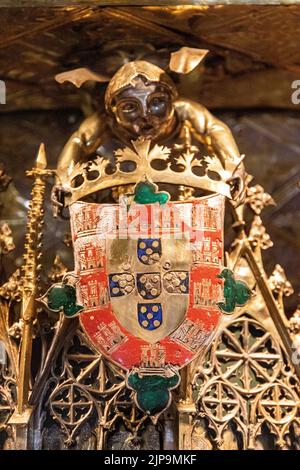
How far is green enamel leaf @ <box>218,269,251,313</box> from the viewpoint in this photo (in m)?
3.14

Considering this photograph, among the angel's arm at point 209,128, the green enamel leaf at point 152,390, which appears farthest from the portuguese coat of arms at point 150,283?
the angel's arm at point 209,128

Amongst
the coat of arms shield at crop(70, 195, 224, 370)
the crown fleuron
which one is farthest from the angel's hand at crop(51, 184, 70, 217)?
the coat of arms shield at crop(70, 195, 224, 370)

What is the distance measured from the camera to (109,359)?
311 cm

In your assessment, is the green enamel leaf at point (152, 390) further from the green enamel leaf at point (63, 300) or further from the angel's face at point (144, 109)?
the angel's face at point (144, 109)

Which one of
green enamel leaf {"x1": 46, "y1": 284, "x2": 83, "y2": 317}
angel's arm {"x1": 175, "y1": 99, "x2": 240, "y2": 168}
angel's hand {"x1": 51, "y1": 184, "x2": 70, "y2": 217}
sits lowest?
green enamel leaf {"x1": 46, "y1": 284, "x2": 83, "y2": 317}

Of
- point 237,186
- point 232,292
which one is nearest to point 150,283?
point 232,292

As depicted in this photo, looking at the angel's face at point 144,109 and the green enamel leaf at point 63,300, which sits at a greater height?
the angel's face at point 144,109

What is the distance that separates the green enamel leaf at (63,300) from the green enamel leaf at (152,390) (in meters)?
0.31

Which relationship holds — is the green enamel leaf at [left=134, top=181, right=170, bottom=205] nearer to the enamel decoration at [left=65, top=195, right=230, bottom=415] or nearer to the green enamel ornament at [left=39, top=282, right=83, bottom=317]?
the enamel decoration at [left=65, top=195, right=230, bottom=415]

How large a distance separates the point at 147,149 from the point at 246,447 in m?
1.12

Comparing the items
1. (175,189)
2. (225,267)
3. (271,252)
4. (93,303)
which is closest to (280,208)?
(271,252)

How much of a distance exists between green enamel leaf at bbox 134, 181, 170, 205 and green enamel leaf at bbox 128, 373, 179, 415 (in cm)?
61

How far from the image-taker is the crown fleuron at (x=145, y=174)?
3.27m

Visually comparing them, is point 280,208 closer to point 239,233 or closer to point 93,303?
point 239,233
